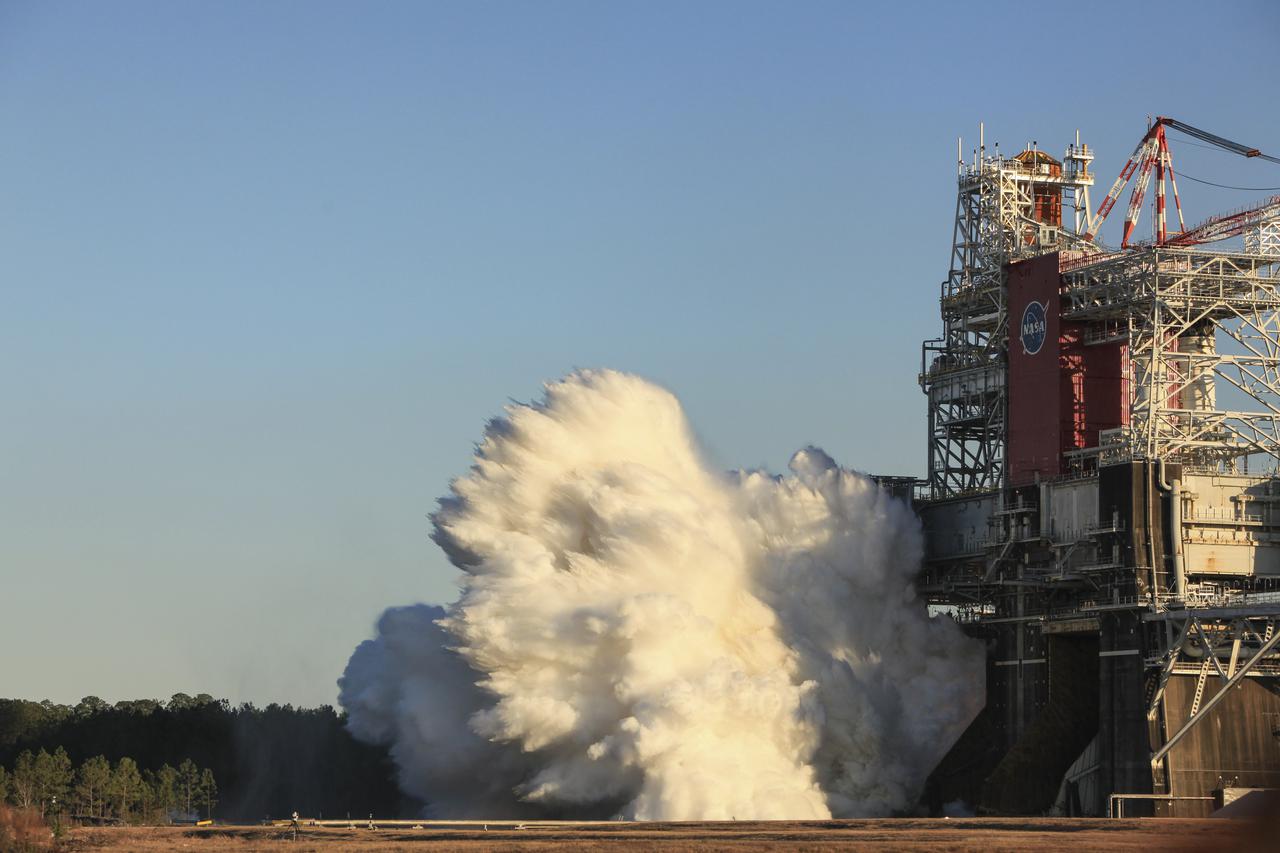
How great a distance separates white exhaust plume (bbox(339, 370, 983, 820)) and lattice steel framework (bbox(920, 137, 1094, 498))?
6457 mm

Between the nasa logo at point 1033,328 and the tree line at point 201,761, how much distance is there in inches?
1613

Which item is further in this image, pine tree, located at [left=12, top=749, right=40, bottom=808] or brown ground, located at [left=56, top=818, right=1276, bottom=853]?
pine tree, located at [left=12, top=749, right=40, bottom=808]

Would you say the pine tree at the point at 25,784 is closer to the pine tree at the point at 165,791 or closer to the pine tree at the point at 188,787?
the pine tree at the point at 165,791

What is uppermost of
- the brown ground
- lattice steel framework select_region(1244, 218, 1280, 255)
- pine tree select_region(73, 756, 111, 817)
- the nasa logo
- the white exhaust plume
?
lattice steel framework select_region(1244, 218, 1280, 255)

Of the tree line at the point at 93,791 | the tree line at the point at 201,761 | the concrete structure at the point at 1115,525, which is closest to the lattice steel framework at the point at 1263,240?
the concrete structure at the point at 1115,525

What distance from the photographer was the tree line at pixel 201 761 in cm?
10212

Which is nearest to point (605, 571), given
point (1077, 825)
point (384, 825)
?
point (384, 825)

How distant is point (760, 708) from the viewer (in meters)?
84.2

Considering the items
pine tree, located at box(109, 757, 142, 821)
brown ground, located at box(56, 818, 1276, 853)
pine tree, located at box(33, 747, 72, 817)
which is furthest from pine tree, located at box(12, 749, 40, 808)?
brown ground, located at box(56, 818, 1276, 853)

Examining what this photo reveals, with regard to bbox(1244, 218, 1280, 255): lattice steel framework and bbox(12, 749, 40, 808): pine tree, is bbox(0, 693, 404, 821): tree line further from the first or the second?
bbox(1244, 218, 1280, 255): lattice steel framework

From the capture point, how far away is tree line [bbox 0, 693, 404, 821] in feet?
335

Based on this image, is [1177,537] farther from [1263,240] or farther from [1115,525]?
[1263,240]

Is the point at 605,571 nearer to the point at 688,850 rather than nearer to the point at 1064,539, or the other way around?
the point at 1064,539

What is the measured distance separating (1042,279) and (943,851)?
40536mm
